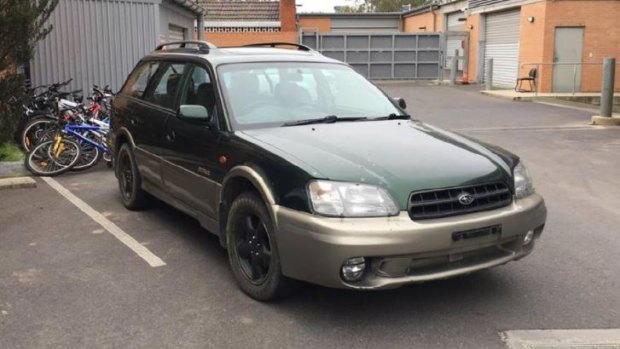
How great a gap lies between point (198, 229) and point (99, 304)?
1.92 m

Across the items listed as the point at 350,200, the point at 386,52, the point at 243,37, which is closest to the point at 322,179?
the point at 350,200

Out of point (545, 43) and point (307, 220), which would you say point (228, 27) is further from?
point (307, 220)

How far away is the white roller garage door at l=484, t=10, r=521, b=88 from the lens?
27.2m

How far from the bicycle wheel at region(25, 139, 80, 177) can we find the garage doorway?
19.1 m

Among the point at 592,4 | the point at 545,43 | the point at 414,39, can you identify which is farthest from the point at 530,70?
the point at 414,39

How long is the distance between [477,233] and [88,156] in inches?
270

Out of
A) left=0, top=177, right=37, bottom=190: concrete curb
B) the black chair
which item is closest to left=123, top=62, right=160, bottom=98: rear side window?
left=0, top=177, right=37, bottom=190: concrete curb

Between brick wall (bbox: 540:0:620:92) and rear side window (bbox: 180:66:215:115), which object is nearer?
rear side window (bbox: 180:66:215:115)

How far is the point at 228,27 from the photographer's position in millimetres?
32188

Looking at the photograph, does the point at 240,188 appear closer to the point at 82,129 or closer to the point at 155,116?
the point at 155,116

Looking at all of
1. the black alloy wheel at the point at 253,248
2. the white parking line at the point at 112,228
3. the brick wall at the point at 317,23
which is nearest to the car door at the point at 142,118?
the white parking line at the point at 112,228

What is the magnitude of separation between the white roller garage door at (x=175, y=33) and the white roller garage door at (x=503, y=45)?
14.4 metres

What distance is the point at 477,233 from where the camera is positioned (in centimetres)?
398

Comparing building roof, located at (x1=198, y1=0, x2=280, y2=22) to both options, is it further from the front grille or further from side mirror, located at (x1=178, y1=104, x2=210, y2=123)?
the front grille
